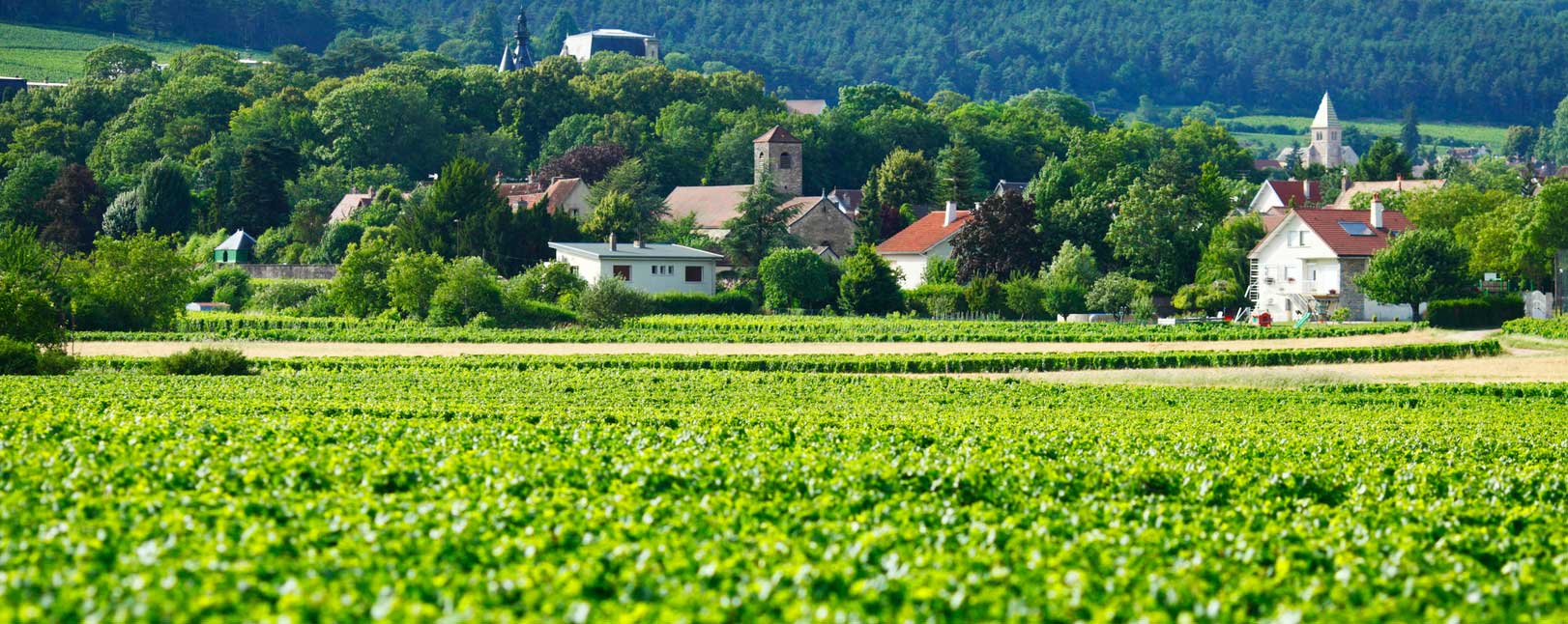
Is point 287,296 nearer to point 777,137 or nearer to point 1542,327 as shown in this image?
point 777,137

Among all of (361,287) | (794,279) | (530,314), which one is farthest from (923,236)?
(361,287)

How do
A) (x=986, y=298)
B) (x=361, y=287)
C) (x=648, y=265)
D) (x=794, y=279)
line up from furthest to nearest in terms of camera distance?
(x=648, y=265) → (x=794, y=279) → (x=986, y=298) → (x=361, y=287)

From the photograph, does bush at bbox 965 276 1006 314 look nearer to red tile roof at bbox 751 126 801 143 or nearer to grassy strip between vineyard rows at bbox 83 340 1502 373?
grassy strip between vineyard rows at bbox 83 340 1502 373

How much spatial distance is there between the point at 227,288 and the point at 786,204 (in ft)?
126

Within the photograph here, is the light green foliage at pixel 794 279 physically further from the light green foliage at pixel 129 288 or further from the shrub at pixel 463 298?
the light green foliage at pixel 129 288

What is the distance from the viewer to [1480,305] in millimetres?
69750

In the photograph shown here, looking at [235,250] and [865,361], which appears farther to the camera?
[235,250]

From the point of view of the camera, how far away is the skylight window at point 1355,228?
78.3 metres

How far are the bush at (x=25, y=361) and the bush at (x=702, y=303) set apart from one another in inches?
1487

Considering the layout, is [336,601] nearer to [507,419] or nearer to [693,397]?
[507,419]

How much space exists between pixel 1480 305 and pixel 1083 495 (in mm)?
59752

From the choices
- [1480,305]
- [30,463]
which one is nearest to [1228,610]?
[30,463]

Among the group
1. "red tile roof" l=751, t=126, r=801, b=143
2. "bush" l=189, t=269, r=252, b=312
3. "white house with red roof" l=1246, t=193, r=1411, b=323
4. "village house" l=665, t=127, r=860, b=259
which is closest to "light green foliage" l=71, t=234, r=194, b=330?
"bush" l=189, t=269, r=252, b=312

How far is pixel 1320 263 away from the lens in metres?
77.2
